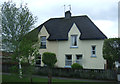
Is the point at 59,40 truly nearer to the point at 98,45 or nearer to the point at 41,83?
the point at 98,45

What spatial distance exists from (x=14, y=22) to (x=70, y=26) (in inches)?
555

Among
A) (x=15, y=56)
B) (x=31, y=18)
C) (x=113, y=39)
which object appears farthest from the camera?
(x=113, y=39)

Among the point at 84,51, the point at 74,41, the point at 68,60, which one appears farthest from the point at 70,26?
the point at 68,60

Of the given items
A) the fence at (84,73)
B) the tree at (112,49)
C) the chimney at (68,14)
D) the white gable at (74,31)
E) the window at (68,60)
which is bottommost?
the fence at (84,73)

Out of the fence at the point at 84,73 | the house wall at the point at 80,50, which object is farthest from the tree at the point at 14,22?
the house wall at the point at 80,50

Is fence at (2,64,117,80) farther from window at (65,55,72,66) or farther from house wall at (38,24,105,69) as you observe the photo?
window at (65,55,72,66)

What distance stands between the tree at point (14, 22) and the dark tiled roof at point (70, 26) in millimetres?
11834

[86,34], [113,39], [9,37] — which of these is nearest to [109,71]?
[113,39]

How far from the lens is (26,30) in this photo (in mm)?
17281

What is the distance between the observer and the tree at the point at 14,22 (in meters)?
17.1

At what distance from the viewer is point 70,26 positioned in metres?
30.0

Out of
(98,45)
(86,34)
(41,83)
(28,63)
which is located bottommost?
(41,83)

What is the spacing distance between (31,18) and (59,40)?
12.2 metres

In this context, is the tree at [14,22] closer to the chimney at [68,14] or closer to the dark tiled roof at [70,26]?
the dark tiled roof at [70,26]
